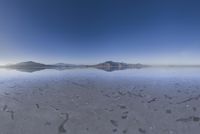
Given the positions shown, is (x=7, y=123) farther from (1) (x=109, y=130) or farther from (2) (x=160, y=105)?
(2) (x=160, y=105)

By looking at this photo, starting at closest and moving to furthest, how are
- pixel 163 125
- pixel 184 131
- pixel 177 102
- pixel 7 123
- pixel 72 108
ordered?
pixel 184 131 → pixel 163 125 → pixel 7 123 → pixel 72 108 → pixel 177 102

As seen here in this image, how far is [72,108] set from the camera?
499 cm

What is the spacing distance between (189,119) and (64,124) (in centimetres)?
325

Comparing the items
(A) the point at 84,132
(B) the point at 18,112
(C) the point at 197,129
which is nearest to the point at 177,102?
(C) the point at 197,129

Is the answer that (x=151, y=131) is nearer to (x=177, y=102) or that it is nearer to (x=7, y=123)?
(x=177, y=102)

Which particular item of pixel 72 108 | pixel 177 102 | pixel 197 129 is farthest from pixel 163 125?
pixel 72 108

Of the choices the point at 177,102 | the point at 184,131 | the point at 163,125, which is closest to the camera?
the point at 184,131

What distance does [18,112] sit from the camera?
467 centimetres

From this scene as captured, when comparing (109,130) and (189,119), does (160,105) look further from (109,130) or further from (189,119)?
(109,130)

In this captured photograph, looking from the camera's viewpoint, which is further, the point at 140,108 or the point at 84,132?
the point at 140,108

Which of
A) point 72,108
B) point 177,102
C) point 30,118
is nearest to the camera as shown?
point 30,118

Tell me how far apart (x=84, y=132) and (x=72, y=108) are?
169 centimetres

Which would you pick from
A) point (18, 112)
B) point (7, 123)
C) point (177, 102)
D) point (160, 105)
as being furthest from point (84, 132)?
point (177, 102)

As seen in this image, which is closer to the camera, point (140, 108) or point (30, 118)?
point (30, 118)
